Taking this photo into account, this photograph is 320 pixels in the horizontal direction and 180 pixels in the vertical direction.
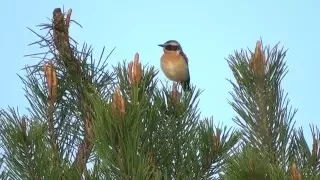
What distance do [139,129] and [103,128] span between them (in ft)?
0.45

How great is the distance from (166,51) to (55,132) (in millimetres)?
5654

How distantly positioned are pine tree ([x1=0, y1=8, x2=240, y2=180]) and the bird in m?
4.35

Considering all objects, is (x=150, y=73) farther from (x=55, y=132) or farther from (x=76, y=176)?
(x=76, y=176)

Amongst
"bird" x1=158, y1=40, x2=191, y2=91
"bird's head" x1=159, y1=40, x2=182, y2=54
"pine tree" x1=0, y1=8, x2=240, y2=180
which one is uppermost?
"bird's head" x1=159, y1=40, x2=182, y2=54

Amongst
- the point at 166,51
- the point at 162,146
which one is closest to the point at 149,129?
the point at 162,146

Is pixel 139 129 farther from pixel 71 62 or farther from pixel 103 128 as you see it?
pixel 71 62

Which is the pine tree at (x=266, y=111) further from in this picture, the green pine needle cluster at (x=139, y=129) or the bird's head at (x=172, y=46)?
the bird's head at (x=172, y=46)

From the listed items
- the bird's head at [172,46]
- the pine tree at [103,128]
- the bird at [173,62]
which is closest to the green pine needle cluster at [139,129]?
the pine tree at [103,128]

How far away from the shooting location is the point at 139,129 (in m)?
2.11

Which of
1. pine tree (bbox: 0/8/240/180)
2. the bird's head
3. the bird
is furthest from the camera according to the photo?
the bird's head

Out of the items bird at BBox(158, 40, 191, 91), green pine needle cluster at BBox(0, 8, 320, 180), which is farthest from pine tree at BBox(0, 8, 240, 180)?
bird at BBox(158, 40, 191, 91)

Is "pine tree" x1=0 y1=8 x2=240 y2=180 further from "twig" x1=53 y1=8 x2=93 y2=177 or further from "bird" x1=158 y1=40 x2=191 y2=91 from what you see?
"bird" x1=158 y1=40 x2=191 y2=91

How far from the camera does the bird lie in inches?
305

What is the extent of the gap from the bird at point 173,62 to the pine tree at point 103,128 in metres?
4.35
